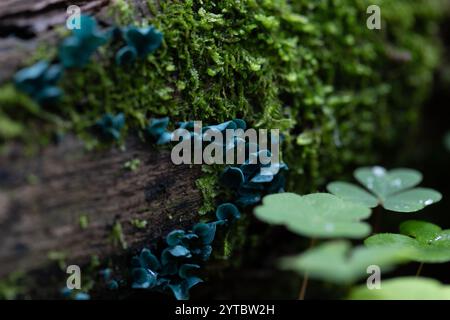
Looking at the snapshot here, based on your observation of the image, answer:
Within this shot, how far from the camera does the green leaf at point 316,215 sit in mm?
1384

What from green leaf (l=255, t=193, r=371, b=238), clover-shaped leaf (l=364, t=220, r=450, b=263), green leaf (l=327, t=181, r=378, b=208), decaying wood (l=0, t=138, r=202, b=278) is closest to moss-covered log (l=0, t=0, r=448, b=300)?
decaying wood (l=0, t=138, r=202, b=278)

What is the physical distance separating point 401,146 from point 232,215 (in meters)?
1.70

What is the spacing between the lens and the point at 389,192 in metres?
2.18

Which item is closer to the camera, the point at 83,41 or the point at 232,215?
the point at 83,41

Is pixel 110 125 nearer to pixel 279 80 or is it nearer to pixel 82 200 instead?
pixel 82 200

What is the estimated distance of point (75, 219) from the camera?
59.2 inches

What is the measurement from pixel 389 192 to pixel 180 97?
1081 mm

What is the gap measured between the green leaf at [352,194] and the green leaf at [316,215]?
1.33 ft

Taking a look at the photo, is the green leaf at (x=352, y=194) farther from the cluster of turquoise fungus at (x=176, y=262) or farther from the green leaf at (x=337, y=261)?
the green leaf at (x=337, y=261)

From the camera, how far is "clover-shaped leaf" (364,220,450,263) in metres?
1.66

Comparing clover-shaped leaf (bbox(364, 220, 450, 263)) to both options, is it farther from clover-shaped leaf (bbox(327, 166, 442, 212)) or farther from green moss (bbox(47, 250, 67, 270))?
green moss (bbox(47, 250, 67, 270))

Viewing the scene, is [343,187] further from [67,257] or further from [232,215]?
[67,257]
